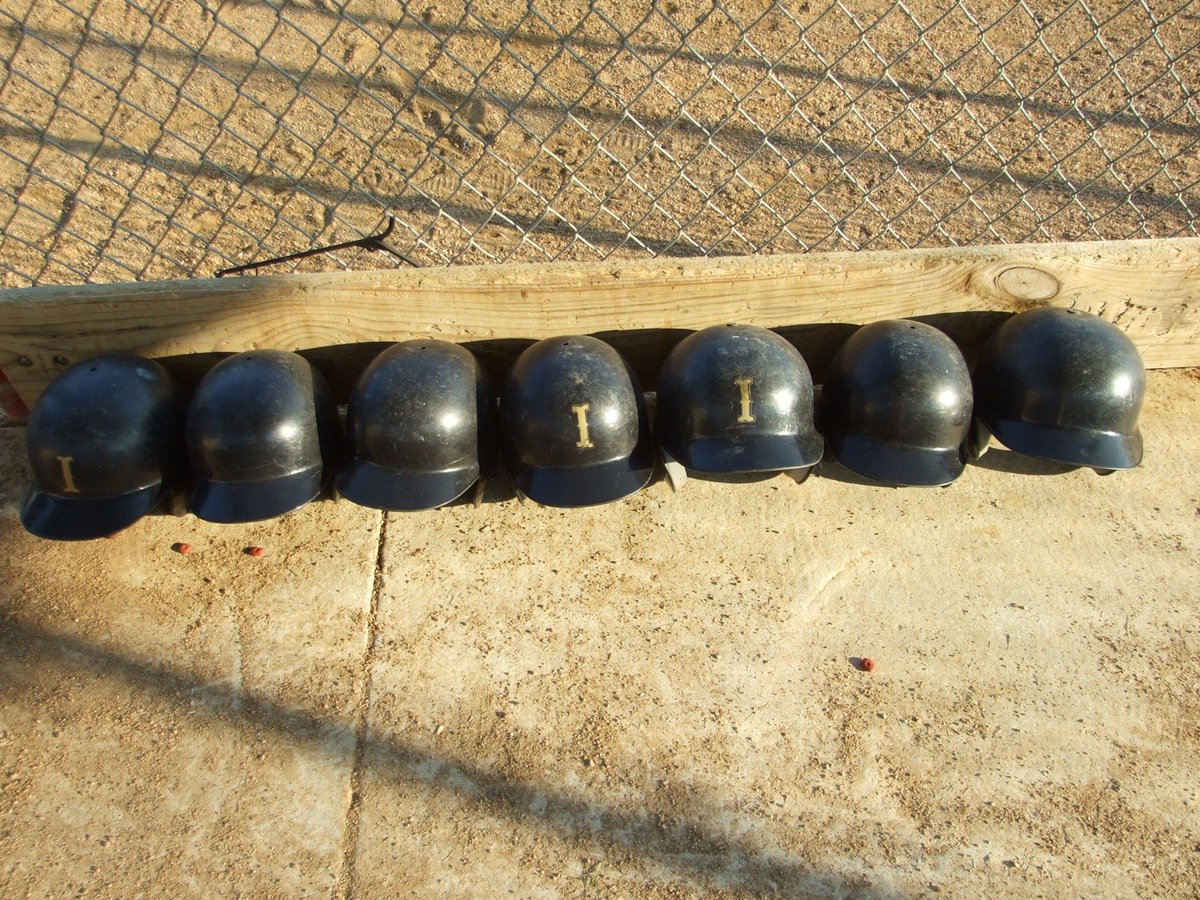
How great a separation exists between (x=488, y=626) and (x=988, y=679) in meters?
1.62

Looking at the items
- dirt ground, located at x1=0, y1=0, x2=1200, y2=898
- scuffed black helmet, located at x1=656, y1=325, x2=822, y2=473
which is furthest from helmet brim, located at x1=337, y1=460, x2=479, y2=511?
scuffed black helmet, located at x1=656, y1=325, x2=822, y2=473

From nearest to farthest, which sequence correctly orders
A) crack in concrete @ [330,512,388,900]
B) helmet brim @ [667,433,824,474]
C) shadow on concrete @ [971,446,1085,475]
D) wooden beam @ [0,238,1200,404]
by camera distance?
crack in concrete @ [330,512,388,900] → helmet brim @ [667,433,824,474] → wooden beam @ [0,238,1200,404] → shadow on concrete @ [971,446,1085,475]

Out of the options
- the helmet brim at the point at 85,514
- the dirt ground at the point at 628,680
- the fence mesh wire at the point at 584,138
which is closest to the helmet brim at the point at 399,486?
the dirt ground at the point at 628,680

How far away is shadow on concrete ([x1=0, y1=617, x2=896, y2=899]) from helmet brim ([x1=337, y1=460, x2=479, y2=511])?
0.70m

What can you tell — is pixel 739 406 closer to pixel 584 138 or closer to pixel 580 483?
pixel 580 483

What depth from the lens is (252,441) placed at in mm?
2791

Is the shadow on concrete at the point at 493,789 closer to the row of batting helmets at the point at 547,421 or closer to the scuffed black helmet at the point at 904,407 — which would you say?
the row of batting helmets at the point at 547,421

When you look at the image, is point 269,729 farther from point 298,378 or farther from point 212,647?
point 298,378

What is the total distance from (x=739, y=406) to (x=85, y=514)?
2188 mm

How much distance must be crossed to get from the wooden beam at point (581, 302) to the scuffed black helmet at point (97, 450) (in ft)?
0.82

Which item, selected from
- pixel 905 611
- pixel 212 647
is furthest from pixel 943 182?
pixel 212 647

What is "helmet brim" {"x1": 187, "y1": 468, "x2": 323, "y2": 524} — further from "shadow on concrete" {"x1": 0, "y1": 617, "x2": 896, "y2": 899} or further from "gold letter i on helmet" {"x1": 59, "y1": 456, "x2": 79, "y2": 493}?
"shadow on concrete" {"x1": 0, "y1": 617, "x2": 896, "y2": 899}

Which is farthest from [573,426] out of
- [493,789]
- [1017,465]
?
[1017,465]

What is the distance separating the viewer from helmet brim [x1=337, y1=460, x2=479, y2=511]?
113 inches
